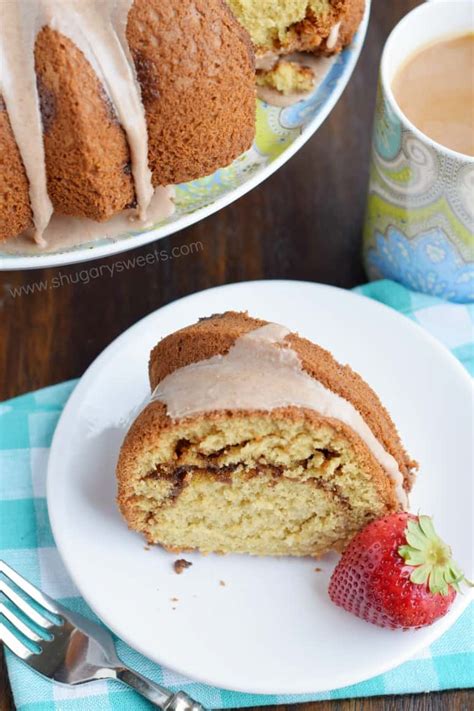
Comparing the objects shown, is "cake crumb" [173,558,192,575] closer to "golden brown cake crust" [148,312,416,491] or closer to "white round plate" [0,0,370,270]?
"golden brown cake crust" [148,312,416,491]

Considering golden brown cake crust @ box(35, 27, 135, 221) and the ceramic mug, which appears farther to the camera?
the ceramic mug

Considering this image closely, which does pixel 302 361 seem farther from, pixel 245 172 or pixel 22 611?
pixel 22 611

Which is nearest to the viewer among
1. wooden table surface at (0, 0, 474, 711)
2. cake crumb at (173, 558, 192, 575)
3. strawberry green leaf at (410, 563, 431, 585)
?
strawberry green leaf at (410, 563, 431, 585)

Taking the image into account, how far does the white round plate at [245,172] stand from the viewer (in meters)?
1.41

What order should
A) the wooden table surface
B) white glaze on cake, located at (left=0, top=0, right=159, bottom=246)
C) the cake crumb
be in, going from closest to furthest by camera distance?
white glaze on cake, located at (left=0, top=0, right=159, bottom=246)
the cake crumb
the wooden table surface

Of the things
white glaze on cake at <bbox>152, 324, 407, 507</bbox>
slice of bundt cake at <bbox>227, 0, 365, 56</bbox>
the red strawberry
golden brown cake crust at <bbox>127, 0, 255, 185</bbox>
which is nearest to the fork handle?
the red strawberry

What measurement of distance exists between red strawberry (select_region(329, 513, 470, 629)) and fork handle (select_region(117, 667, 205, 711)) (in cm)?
25

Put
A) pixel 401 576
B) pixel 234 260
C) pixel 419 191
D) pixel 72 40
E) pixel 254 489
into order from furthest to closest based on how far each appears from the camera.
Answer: pixel 234 260 < pixel 419 191 < pixel 254 489 < pixel 401 576 < pixel 72 40

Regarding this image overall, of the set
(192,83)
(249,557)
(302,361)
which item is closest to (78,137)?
(192,83)

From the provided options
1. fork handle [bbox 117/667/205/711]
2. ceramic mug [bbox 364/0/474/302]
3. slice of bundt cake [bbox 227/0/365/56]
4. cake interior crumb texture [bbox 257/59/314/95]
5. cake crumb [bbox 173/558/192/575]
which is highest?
slice of bundt cake [bbox 227/0/365/56]

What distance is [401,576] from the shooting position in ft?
4.58

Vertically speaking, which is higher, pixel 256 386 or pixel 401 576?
pixel 256 386

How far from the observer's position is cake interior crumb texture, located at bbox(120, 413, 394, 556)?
1421mm

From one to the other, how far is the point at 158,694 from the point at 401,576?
1.20 ft
